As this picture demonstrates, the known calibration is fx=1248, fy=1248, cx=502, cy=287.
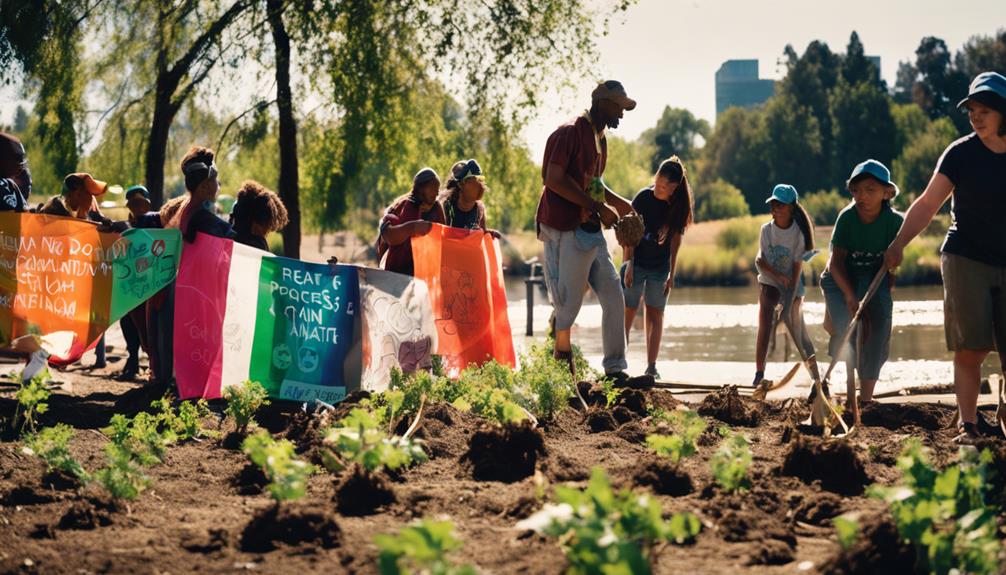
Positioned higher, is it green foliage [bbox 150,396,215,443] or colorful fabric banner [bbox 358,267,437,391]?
colorful fabric banner [bbox 358,267,437,391]

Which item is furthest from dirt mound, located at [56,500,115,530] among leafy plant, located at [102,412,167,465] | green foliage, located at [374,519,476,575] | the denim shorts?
the denim shorts

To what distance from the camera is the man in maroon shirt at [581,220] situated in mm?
8633

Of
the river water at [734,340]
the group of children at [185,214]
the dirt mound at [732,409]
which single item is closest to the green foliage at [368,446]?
the dirt mound at [732,409]

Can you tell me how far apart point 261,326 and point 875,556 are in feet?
17.9

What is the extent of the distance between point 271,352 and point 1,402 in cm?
190

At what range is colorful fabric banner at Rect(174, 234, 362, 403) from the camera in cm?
845

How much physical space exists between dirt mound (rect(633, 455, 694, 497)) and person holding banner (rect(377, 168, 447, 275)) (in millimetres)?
4434

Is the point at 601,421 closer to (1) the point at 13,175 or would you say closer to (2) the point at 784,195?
(2) the point at 784,195

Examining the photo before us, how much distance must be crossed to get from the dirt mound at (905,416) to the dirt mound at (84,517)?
14.4 ft

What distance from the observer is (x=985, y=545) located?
3553mm

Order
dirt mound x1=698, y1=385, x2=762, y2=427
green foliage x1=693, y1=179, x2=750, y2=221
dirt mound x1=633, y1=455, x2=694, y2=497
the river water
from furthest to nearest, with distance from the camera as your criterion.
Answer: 1. green foliage x1=693, y1=179, x2=750, y2=221
2. the river water
3. dirt mound x1=698, y1=385, x2=762, y2=427
4. dirt mound x1=633, y1=455, x2=694, y2=497

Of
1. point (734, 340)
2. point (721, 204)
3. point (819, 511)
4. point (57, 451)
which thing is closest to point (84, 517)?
point (57, 451)

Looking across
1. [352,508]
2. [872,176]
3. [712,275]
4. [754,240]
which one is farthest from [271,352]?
[754,240]

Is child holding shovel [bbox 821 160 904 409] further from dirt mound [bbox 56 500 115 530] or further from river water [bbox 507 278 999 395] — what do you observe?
dirt mound [bbox 56 500 115 530]
